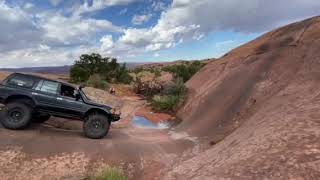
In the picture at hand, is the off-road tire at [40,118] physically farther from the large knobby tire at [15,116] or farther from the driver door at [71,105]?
the driver door at [71,105]

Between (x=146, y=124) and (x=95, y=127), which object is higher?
(x=95, y=127)

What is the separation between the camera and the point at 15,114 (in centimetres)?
1311

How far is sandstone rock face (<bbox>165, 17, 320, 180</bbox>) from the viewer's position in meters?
7.81

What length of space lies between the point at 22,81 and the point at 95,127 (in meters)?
2.93

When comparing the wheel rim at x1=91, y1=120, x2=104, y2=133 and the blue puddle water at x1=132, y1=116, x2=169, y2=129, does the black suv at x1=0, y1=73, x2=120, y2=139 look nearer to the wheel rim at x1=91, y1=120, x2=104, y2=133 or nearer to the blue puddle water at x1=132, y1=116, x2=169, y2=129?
the wheel rim at x1=91, y1=120, x2=104, y2=133

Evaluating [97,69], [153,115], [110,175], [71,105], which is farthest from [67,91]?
[97,69]

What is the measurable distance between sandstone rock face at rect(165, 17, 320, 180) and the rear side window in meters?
6.02

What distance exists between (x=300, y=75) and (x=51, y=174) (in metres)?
9.24

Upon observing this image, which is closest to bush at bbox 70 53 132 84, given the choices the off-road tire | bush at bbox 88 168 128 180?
the off-road tire

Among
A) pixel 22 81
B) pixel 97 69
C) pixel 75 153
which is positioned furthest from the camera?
pixel 97 69

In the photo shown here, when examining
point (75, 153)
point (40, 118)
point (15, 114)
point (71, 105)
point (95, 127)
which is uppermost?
point (71, 105)

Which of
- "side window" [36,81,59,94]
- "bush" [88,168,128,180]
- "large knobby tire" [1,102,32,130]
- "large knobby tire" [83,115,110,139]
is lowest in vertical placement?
"bush" [88,168,128,180]

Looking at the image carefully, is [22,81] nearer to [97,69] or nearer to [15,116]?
[15,116]

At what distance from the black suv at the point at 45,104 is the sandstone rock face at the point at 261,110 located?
4087 millimetres
